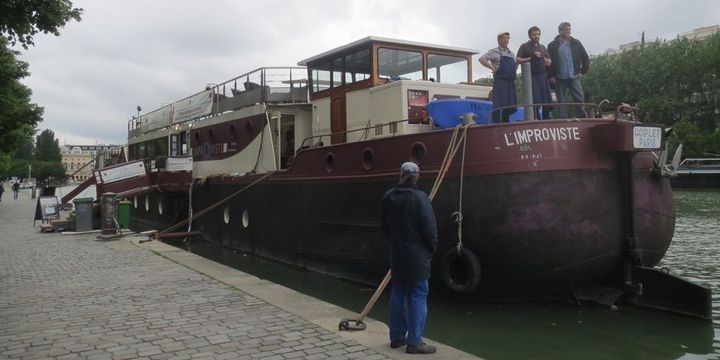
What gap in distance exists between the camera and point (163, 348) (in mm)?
5043

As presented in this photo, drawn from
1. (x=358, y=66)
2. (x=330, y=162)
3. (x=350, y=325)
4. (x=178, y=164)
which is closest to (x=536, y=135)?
(x=350, y=325)

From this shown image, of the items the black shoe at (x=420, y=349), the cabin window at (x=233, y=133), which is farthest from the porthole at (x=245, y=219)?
the black shoe at (x=420, y=349)

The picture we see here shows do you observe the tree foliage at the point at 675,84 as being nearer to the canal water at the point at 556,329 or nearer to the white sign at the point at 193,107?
the white sign at the point at 193,107

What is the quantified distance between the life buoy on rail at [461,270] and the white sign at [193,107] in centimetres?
1066

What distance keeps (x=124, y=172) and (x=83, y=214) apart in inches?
83.9

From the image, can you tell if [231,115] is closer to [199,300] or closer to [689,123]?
[199,300]

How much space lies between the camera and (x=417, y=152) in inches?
328

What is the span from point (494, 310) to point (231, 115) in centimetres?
925

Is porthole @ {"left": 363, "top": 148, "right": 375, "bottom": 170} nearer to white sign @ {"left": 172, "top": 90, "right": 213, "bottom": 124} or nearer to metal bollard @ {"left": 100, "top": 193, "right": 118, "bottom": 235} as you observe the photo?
metal bollard @ {"left": 100, "top": 193, "right": 118, "bottom": 235}

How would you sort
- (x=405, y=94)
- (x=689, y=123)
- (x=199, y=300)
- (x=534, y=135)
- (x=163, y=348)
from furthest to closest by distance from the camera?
(x=689, y=123) < (x=405, y=94) < (x=534, y=135) < (x=199, y=300) < (x=163, y=348)

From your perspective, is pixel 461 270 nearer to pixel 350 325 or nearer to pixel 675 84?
pixel 350 325

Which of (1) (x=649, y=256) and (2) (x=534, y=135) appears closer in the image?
(2) (x=534, y=135)

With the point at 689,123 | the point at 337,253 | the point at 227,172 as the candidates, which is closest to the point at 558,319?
the point at 337,253

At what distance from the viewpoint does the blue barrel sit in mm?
8734
